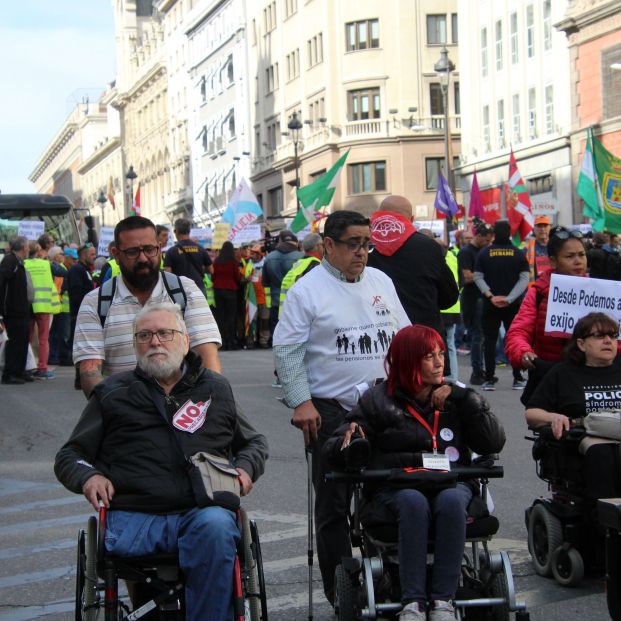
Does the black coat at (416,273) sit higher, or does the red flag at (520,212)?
the red flag at (520,212)

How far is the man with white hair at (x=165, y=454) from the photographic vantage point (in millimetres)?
5051

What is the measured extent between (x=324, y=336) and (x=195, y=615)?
5.77 feet

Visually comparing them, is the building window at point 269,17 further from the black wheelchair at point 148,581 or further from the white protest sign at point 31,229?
the black wheelchair at point 148,581

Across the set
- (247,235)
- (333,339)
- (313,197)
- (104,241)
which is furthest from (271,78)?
(333,339)

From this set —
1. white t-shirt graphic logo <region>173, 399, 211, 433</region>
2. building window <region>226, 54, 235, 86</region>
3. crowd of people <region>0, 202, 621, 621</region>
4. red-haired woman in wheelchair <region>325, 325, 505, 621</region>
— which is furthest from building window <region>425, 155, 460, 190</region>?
white t-shirt graphic logo <region>173, 399, 211, 433</region>

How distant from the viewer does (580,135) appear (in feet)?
145

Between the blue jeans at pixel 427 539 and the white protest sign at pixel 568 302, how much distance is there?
266cm

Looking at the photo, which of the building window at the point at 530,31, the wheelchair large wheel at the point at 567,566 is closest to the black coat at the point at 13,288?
the wheelchair large wheel at the point at 567,566

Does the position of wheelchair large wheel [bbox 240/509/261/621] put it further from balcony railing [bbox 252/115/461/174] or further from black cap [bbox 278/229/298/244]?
balcony railing [bbox 252/115/461/174]

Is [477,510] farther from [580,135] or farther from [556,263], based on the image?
[580,135]

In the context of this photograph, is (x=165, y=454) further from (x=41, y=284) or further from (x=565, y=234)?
(x=41, y=284)

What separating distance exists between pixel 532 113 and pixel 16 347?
1355 inches

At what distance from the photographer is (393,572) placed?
550cm

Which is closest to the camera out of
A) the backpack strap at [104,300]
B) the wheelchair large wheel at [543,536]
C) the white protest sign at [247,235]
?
the backpack strap at [104,300]
